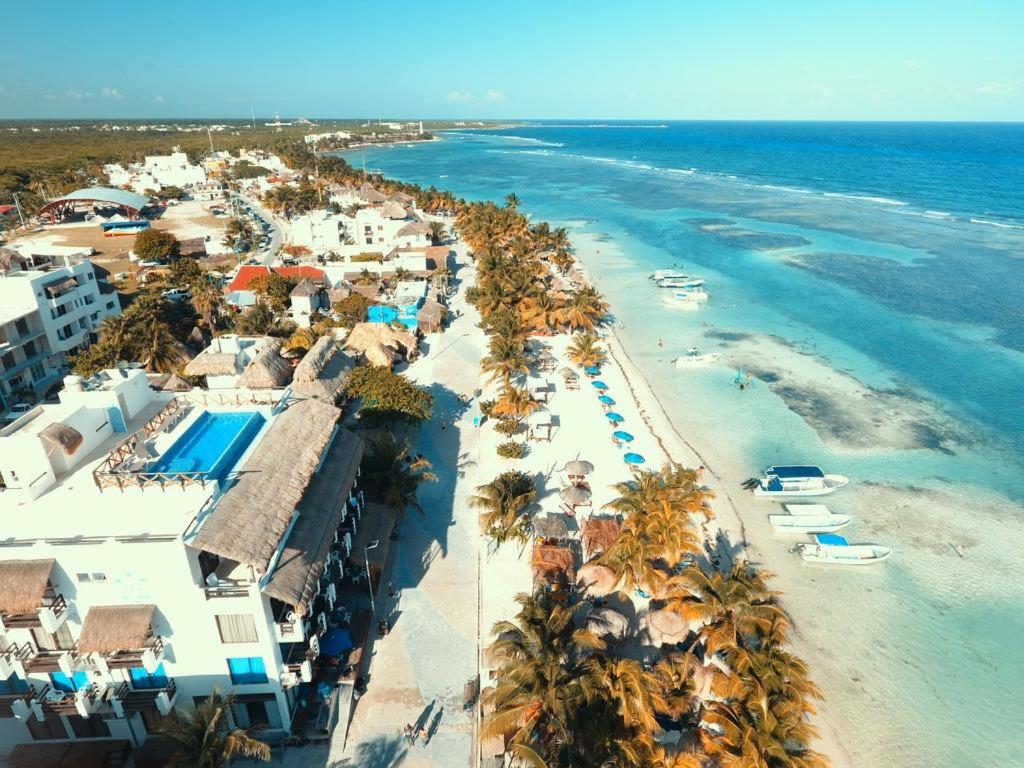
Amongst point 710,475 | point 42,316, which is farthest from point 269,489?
point 42,316

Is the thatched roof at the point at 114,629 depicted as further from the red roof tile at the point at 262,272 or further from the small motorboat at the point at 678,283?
the small motorboat at the point at 678,283

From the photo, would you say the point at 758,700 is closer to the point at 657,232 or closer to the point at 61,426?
the point at 61,426

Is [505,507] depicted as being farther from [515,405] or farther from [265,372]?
[265,372]

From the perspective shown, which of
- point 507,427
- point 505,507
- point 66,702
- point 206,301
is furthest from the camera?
point 206,301

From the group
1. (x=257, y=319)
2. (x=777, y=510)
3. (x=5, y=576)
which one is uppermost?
(x=5, y=576)

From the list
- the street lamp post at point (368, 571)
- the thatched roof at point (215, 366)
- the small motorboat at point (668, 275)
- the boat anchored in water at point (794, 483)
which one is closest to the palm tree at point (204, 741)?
the street lamp post at point (368, 571)

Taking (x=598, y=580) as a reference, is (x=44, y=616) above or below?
above

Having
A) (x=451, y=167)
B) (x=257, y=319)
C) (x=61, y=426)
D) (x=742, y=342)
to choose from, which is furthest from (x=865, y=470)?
(x=451, y=167)
